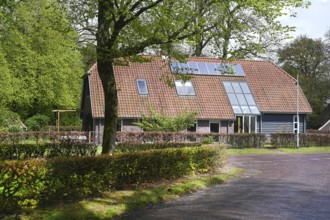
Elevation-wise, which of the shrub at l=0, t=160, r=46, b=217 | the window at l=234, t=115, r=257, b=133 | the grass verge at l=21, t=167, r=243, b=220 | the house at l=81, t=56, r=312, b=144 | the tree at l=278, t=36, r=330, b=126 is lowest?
the grass verge at l=21, t=167, r=243, b=220

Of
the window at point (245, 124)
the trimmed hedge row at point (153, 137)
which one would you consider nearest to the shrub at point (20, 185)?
the trimmed hedge row at point (153, 137)

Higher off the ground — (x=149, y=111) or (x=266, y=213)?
(x=149, y=111)

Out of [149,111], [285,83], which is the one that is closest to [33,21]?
[149,111]

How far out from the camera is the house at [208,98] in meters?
35.5

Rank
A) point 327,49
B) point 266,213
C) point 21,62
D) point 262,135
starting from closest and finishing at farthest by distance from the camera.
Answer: point 266,213
point 262,135
point 21,62
point 327,49

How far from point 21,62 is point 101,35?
114 ft

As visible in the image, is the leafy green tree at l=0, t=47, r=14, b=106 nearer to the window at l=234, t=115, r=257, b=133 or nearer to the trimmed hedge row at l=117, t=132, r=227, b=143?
the trimmed hedge row at l=117, t=132, r=227, b=143

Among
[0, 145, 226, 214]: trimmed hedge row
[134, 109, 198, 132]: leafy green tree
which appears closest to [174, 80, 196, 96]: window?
[134, 109, 198, 132]: leafy green tree

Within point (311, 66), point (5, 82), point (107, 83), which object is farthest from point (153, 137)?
point (311, 66)

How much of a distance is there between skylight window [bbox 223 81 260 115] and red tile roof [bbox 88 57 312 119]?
518 millimetres

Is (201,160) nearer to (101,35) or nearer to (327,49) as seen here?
(101,35)

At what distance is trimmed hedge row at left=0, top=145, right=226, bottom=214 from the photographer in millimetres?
9320

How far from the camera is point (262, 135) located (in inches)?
1328

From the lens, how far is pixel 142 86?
3722cm
